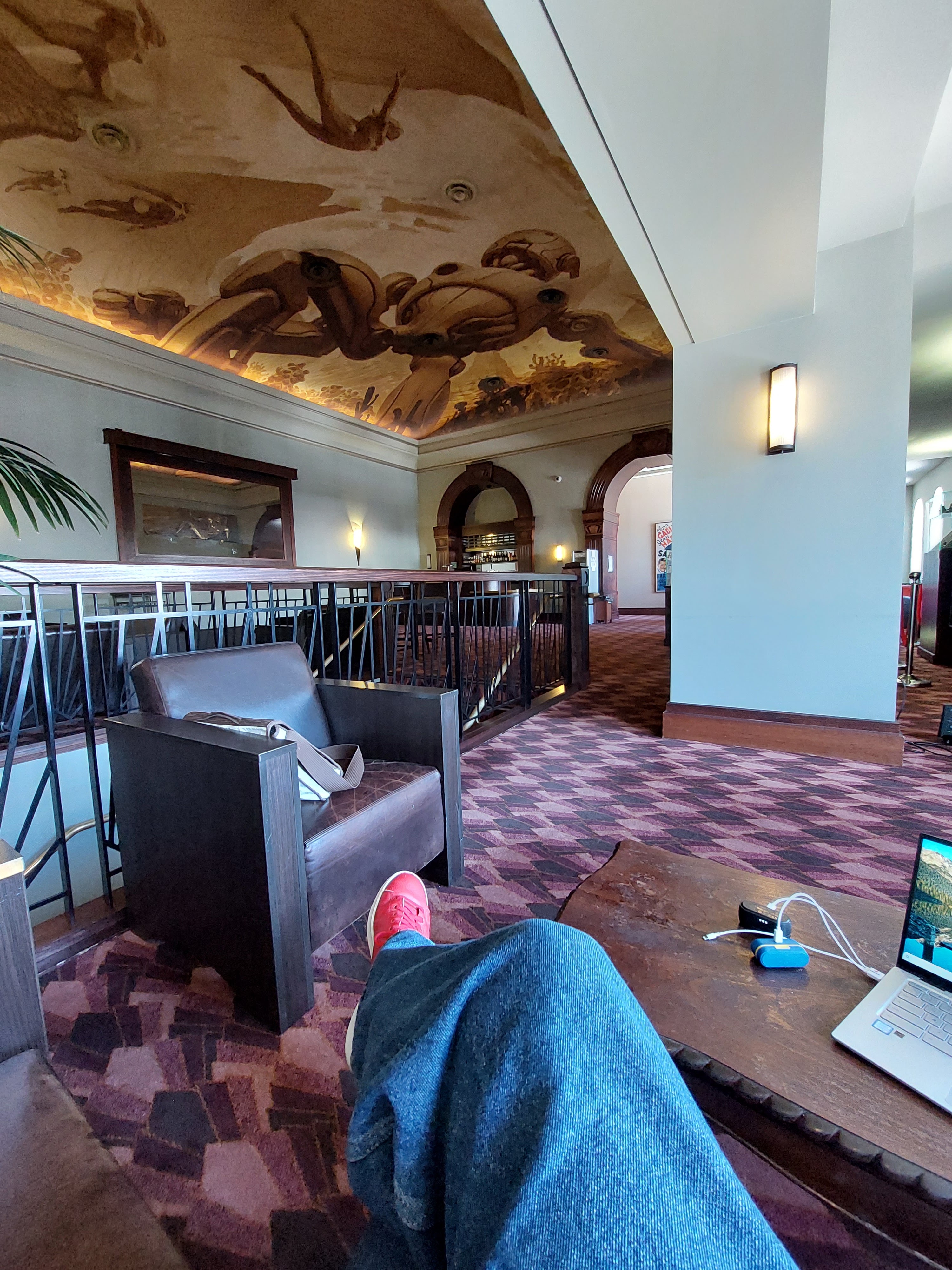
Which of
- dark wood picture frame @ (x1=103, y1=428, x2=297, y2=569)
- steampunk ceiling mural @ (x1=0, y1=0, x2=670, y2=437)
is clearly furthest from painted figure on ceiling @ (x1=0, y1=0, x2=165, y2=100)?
dark wood picture frame @ (x1=103, y1=428, x2=297, y2=569)

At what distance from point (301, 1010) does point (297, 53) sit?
16.7 feet

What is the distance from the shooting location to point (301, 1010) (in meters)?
1.26

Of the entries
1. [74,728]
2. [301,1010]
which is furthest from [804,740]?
[74,728]

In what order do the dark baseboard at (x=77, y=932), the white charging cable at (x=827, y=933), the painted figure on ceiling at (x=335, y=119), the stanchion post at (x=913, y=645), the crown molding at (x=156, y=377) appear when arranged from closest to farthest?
the white charging cable at (x=827, y=933)
the dark baseboard at (x=77, y=932)
the painted figure on ceiling at (x=335, y=119)
the stanchion post at (x=913, y=645)
the crown molding at (x=156, y=377)

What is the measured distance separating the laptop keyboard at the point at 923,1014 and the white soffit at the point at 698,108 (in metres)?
2.13

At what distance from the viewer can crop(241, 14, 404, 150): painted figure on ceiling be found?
3424 mm

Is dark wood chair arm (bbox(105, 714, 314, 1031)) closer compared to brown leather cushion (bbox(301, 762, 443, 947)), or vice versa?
dark wood chair arm (bbox(105, 714, 314, 1031))

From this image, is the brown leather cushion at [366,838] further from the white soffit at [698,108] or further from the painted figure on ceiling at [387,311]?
the painted figure on ceiling at [387,311]

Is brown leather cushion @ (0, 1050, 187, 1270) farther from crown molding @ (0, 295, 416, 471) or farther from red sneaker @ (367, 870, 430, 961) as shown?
crown molding @ (0, 295, 416, 471)

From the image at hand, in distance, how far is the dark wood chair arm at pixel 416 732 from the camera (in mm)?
1731

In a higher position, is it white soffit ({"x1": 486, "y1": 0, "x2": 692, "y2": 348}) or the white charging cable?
white soffit ({"x1": 486, "y1": 0, "x2": 692, "y2": 348})

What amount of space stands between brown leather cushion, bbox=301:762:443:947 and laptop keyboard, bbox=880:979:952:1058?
3.66ft

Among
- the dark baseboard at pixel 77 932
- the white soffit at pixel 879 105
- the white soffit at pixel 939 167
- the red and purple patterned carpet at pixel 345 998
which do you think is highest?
the white soffit at pixel 939 167

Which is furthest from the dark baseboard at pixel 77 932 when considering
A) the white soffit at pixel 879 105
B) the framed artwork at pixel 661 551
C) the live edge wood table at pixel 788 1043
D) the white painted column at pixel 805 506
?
the framed artwork at pixel 661 551
